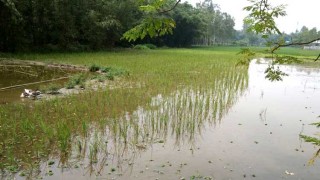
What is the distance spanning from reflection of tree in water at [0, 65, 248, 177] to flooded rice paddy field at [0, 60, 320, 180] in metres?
0.02

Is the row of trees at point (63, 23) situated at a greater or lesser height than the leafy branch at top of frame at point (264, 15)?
Answer: greater

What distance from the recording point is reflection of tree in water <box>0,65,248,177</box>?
472cm

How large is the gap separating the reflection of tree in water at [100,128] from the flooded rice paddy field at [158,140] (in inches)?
0.6

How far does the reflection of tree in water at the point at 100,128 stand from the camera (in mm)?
4719

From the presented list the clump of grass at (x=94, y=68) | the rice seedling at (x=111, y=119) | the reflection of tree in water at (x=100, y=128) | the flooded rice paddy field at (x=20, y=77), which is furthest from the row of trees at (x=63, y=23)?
the reflection of tree in water at (x=100, y=128)

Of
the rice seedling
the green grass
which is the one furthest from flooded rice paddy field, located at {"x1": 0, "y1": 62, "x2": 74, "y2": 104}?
the green grass

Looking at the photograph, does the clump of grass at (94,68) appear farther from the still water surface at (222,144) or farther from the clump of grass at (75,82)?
the still water surface at (222,144)

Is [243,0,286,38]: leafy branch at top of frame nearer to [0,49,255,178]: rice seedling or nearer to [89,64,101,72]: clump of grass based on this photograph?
[0,49,255,178]: rice seedling

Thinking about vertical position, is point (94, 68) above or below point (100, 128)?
above

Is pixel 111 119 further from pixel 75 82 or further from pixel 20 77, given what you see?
pixel 20 77

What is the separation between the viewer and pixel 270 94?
11016mm

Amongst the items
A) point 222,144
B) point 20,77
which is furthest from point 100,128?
point 20,77

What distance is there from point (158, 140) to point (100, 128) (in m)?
1.27

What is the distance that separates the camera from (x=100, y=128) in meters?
6.14
